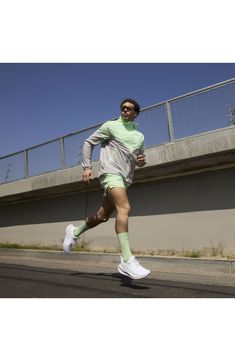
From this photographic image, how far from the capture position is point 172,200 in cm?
902

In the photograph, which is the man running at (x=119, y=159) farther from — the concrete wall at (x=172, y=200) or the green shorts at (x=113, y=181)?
the concrete wall at (x=172, y=200)

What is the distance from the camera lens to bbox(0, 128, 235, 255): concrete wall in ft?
26.1

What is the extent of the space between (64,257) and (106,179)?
6.08m

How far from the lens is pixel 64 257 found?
959cm

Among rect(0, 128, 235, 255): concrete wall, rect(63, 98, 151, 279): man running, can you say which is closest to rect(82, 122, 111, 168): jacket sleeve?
rect(63, 98, 151, 279): man running

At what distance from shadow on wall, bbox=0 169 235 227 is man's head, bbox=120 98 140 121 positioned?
15.0 feet

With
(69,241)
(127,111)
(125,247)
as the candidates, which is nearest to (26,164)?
(69,241)

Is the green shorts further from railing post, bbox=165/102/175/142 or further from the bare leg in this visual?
railing post, bbox=165/102/175/142

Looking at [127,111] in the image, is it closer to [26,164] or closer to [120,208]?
[120,208]

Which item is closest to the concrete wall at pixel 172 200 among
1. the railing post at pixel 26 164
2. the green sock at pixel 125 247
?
the railing post at pixel 26 164

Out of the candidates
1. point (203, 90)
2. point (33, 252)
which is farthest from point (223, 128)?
point (33, 252)

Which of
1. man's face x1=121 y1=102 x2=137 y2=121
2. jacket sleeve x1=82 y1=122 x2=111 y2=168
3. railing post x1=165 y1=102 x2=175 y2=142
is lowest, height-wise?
jacket sleeve x1=82 y1=122 x2=111 y2=168

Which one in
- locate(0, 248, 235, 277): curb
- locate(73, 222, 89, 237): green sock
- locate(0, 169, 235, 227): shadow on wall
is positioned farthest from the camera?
locate(0, 169, 235, 227): shadow on wall

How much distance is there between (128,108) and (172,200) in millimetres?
5283
